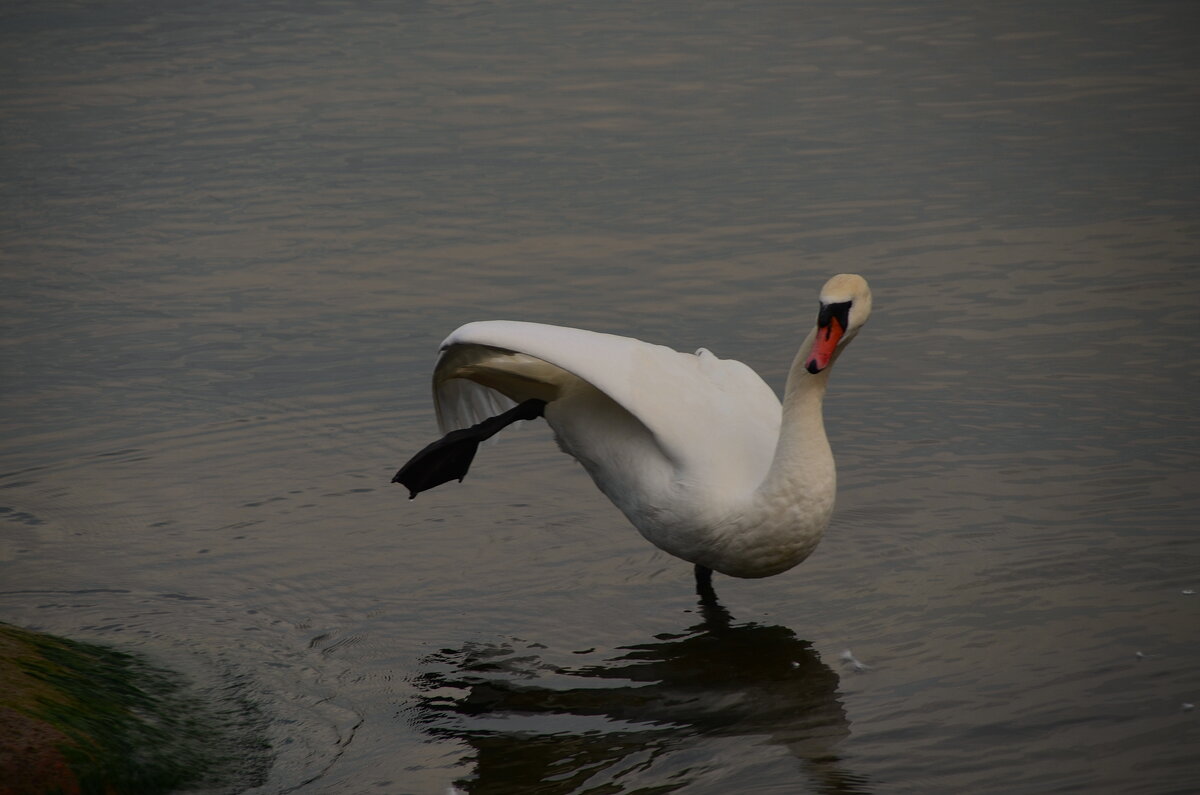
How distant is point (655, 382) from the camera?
5418 millimetres

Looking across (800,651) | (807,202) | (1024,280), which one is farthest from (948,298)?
(800,651)

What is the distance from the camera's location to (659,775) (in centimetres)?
446

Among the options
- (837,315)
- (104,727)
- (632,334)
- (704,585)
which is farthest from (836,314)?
(632,334)

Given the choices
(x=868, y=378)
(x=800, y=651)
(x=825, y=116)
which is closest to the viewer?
(x=800, y=651)

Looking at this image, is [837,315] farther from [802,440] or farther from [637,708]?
[637,708]

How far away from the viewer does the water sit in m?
4.86

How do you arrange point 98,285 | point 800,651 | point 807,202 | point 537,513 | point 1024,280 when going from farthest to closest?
point 807,202, point 98,285, point 1024,280, point 537,513, point 800,651

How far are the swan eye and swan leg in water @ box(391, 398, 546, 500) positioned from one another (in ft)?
4.78

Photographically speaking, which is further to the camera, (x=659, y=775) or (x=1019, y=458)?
(x=1019, y=458)

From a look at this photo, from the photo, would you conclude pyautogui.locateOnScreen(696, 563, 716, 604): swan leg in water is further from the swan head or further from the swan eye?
the swan eye

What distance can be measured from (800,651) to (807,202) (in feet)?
18.9

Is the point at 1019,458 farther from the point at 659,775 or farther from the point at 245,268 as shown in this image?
the point at 245,268

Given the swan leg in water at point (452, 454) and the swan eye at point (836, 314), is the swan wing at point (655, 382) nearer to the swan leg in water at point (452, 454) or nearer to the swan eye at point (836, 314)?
the swan leg in water at point (452, 454)

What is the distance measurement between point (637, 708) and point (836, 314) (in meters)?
1.40
